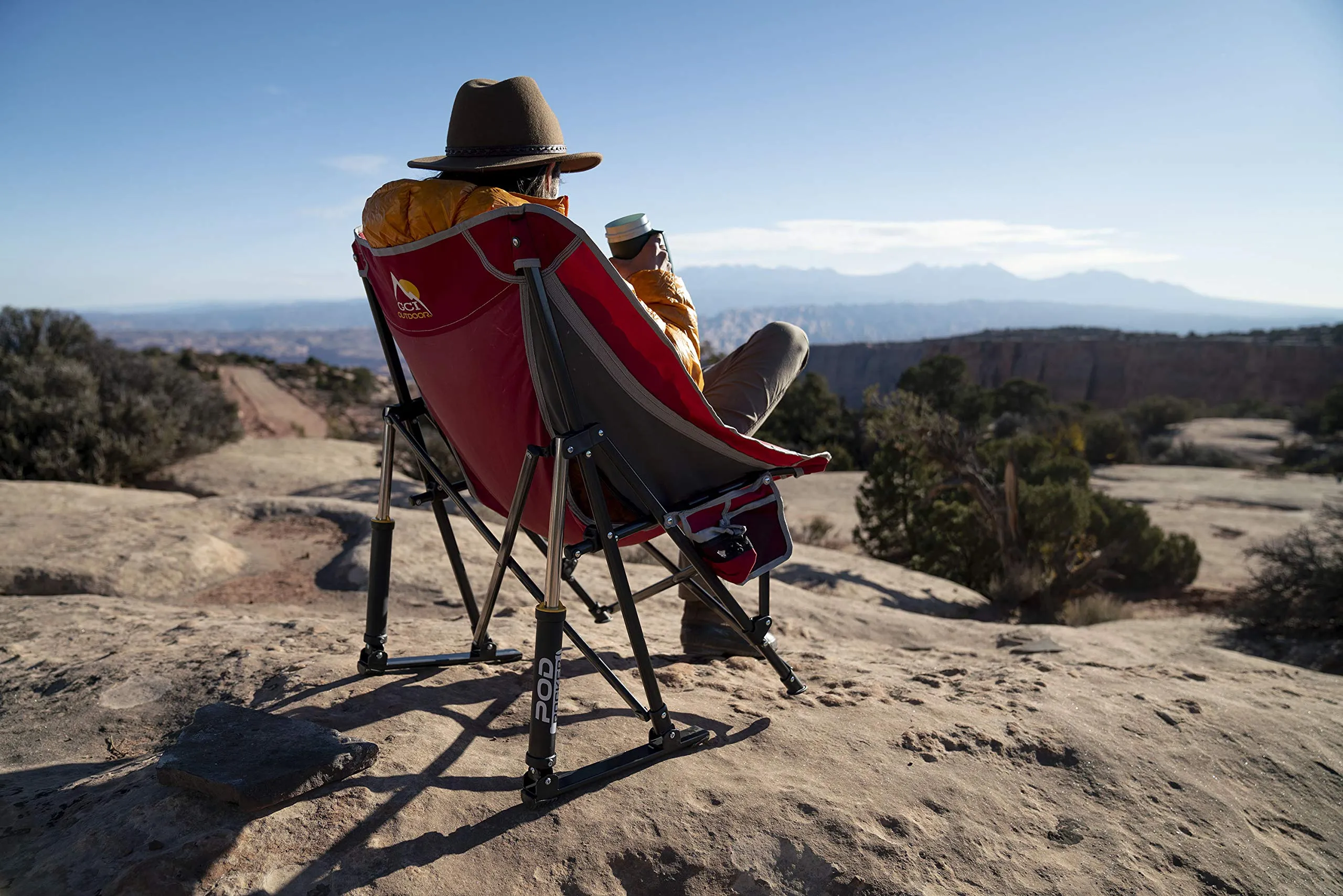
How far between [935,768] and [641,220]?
5.95 feet

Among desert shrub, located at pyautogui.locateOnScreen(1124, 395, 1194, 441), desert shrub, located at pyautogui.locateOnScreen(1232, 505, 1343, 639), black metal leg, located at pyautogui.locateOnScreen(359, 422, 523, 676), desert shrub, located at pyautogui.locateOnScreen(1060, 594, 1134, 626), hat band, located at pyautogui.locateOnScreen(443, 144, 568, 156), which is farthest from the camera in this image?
desert shrub, located at pyautogui.locateOnScreen(1124, 395, 1194, 441)

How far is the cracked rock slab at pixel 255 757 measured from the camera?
70.1 inches

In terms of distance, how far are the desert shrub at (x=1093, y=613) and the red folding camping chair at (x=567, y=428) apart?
5887 mm

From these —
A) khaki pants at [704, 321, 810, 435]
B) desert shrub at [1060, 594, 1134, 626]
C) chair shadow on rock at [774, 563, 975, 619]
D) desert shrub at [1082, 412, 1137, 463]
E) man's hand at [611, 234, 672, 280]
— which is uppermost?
man's hand at [611, 234, 672, 280]

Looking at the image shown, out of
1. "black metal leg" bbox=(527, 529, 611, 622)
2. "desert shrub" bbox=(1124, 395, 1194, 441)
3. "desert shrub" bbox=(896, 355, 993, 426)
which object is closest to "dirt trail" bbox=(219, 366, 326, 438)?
"black metal leg" bbox=(527, 529, 611, 622)

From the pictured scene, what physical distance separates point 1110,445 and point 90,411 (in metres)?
25.4

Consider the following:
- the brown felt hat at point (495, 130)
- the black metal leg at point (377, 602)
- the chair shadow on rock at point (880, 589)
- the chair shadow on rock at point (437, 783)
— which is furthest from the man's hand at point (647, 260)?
the chair shadow on rock at point (880, 589)

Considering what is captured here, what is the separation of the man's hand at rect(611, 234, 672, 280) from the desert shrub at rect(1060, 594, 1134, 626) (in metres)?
6.55

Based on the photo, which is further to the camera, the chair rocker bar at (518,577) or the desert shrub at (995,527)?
the desert shrub at (995,527)

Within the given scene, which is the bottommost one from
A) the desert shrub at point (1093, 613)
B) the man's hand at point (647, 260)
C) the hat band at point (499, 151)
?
the desert shrub at point (1093, 613)

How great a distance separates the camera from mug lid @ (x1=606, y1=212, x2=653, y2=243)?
7.29 ft

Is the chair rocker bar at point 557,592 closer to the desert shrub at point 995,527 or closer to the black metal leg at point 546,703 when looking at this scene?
the black metal leg at point 546,703

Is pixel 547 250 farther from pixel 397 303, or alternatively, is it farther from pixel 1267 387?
pixel 1267 387

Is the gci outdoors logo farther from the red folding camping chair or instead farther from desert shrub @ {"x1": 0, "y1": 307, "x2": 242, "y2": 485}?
desert shrub @ {"x1": 0, "y1": 307, "x2": 242, "y2": 485}
